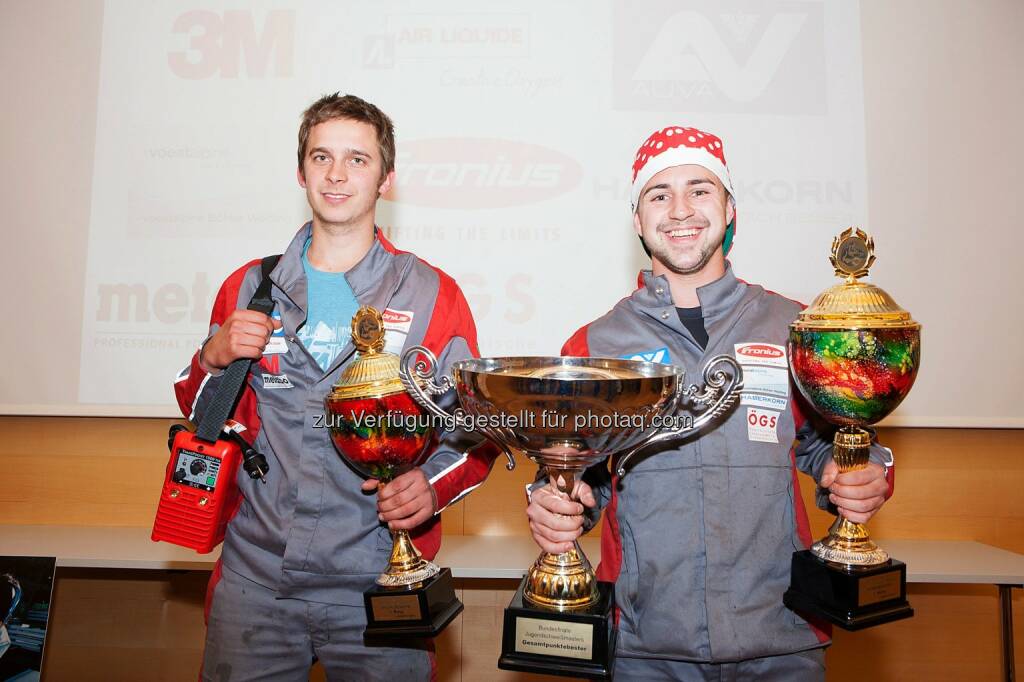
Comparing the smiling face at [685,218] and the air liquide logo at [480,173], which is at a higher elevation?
the air liquide logo at [480,173]

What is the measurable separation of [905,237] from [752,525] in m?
1.48

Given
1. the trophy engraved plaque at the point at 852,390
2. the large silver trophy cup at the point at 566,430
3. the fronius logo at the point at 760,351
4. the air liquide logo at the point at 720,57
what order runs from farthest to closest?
the air liquide logo at the point at 720,57 < the fronius logo at the point at 760,351 < the trophy engraved plaque at the point at 852,390 < the large silver trophy cup at the point at 566,430

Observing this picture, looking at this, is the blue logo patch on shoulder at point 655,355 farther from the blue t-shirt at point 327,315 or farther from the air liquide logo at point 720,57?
the air liquide logo at point 720,57

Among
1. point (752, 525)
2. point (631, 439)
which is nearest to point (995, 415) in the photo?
point (752, 525)

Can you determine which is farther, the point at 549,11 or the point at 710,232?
the point at 549,11

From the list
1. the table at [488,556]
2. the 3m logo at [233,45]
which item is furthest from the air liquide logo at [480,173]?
the table at [488,556]

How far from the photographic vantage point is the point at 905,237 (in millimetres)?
2123

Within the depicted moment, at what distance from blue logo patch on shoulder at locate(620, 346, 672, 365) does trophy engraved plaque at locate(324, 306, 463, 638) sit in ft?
1.29

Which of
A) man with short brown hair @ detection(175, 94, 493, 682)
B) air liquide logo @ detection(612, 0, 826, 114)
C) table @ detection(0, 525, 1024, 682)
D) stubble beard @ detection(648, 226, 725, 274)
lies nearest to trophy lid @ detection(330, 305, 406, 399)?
man with short brown hair @ detection(175, 94, 493, 682)

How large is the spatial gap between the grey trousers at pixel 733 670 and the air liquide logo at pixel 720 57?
1669mm

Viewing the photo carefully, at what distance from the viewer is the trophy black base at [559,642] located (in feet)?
2.87

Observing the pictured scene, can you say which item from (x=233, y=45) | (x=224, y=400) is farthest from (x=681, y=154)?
(x=233, y=45)

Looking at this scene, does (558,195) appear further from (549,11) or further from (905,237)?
(905,237)

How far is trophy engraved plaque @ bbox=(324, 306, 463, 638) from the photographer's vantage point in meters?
0.99
